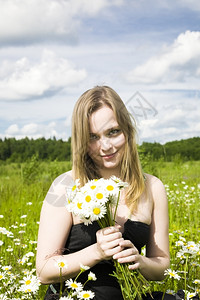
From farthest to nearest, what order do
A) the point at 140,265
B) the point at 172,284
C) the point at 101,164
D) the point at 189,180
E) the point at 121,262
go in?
the point at 189,180, the point at 172,284, the point at 101,164, the point at 140,265, the point at 121,262

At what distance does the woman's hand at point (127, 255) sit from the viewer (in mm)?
1681

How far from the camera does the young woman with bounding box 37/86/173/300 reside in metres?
2.02

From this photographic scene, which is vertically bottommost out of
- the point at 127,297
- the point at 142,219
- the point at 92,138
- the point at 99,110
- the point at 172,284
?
the point at 172,284

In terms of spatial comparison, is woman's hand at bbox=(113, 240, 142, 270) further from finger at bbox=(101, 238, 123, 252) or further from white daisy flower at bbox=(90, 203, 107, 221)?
white daisy flower at bbox=(90, 203, 107, 221)

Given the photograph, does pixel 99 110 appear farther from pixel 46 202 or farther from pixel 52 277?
pixel 52 277

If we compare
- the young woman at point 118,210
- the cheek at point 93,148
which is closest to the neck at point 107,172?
the young woman at point 118,210

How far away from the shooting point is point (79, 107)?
2186 millimetres

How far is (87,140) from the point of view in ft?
6.93

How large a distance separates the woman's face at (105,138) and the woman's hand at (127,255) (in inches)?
22.1

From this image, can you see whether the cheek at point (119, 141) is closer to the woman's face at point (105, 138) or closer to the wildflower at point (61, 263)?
the woman's face at point (105, 138)

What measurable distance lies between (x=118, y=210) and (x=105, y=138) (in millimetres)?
455

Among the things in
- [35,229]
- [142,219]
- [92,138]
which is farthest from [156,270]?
[35,229]

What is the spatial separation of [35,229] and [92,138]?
2.37 meters

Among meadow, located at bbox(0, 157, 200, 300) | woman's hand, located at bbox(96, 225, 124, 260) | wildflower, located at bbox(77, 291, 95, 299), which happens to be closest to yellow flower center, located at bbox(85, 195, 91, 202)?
woman's hand, located at bbox(96, 225, 124, 260)
